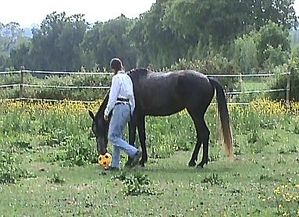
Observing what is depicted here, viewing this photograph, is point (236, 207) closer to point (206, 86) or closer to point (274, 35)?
point (206, 86)

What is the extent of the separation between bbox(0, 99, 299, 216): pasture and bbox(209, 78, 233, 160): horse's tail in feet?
0.98

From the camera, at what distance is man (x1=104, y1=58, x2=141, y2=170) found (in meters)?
10.8

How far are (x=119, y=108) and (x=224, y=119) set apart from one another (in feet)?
6.02

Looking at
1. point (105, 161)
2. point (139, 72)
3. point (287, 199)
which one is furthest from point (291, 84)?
point (287, 199)

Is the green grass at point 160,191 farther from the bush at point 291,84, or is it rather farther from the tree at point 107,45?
the tree at point 107,45

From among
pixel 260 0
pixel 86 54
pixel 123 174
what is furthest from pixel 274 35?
pixel 123 174

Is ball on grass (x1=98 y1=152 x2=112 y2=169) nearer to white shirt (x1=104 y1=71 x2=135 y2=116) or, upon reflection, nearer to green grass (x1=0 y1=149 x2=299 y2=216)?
green grass (x1=0 y1=149 x2=299 y2=216)

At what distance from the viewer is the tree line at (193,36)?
53.0 meters

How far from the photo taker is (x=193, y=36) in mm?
66000

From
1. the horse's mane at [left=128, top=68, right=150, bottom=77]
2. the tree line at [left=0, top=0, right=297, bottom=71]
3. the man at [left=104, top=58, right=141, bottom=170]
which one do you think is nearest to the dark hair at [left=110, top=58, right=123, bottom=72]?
the man at [left=104, top=58, right=141, bottom=170]

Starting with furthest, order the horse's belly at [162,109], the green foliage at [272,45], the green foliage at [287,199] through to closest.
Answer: the green foliage at [272,45], the horse's belly at [162,109], the green foliage at [287,199]

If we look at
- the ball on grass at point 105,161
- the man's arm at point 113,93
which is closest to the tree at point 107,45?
the ball on grass at point 105,161

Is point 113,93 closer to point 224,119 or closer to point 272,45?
→ point 224,119

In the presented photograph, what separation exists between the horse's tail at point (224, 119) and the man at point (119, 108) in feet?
4.96
